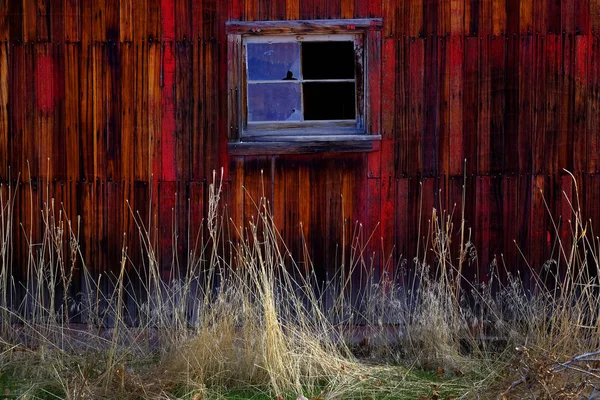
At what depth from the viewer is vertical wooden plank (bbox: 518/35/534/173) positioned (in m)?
6.33

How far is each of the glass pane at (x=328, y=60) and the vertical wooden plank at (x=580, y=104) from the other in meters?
1.65

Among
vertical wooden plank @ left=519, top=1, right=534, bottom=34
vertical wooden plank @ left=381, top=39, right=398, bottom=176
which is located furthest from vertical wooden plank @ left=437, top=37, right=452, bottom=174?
vertical wooden plank @ left=519, top=1, right=534, bottom=34

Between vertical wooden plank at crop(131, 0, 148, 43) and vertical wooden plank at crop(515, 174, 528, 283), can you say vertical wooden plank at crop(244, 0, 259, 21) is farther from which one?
vertical wooden plank at crop(515, 174, 528, 283)

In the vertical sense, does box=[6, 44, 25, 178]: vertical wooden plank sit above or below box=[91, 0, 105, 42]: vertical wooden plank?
below

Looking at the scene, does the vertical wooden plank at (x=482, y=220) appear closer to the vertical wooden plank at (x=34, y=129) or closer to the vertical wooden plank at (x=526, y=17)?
the vertical wooden plank at (x=526, y=17)

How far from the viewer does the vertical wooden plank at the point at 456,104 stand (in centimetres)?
633

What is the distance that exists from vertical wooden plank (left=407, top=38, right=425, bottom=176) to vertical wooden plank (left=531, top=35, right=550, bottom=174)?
831mm

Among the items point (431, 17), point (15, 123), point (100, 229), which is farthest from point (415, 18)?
point (15, 123)

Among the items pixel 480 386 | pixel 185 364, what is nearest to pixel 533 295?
pixel 480 386

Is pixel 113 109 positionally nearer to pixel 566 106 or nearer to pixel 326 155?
pixel 326 155

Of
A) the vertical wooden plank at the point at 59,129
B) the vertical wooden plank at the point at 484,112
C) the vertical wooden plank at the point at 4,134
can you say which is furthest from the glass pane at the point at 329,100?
the vertical wooden plank at the point at 4,134

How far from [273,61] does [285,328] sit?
1968 millimetres

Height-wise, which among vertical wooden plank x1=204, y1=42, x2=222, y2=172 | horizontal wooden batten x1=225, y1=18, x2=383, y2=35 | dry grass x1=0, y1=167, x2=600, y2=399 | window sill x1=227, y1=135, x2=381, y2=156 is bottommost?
dry grass x1=0, y1=167, x2=600, y2=399

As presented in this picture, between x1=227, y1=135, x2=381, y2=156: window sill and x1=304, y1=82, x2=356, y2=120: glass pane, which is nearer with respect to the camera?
x1=227, y1=135, x2=381, y2=156: window sill
